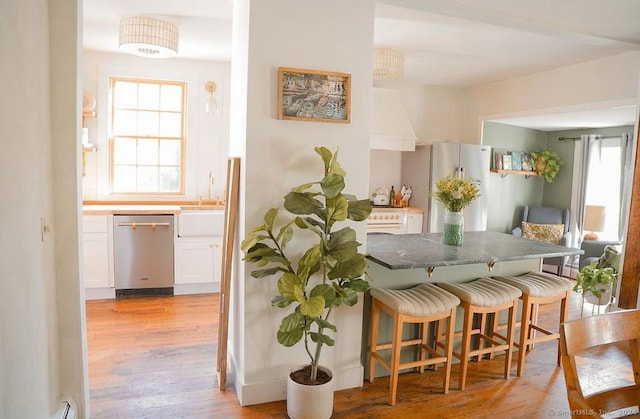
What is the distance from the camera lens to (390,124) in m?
5.71

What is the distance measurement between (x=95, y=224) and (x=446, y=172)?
13.5ft

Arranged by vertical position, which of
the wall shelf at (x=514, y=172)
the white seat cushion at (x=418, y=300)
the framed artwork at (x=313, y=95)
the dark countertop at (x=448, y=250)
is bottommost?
the white seat cushion at (x=418, y=300)

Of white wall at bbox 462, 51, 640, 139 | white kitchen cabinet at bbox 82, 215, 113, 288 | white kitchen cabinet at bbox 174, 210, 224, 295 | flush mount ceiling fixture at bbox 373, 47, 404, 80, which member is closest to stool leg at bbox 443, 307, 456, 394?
flush mount ceiling fixture at bbox 373, 47, 404, 80

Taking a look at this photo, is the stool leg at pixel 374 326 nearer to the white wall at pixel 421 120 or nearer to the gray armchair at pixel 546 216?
the white wall at pixel 421 120

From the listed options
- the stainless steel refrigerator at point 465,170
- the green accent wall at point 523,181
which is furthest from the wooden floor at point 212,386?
the green accent wall at point 523,181

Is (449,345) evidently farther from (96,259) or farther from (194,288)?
(96,259)

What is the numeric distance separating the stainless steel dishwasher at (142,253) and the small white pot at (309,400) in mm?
2655

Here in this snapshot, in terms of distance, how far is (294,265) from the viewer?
2.65 metres

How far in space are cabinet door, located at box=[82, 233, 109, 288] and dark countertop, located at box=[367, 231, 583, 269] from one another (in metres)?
2.72

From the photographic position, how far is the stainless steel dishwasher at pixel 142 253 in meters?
4.49

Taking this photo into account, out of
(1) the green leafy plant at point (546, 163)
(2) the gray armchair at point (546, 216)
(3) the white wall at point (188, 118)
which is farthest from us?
(1) the green leafy plant at point (546, 163)

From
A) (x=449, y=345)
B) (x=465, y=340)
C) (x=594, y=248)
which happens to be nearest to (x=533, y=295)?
(x=465, y=340)

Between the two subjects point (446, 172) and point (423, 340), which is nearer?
point (423, 340)

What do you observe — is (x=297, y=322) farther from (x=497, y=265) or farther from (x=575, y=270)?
(x=575, y=270)
